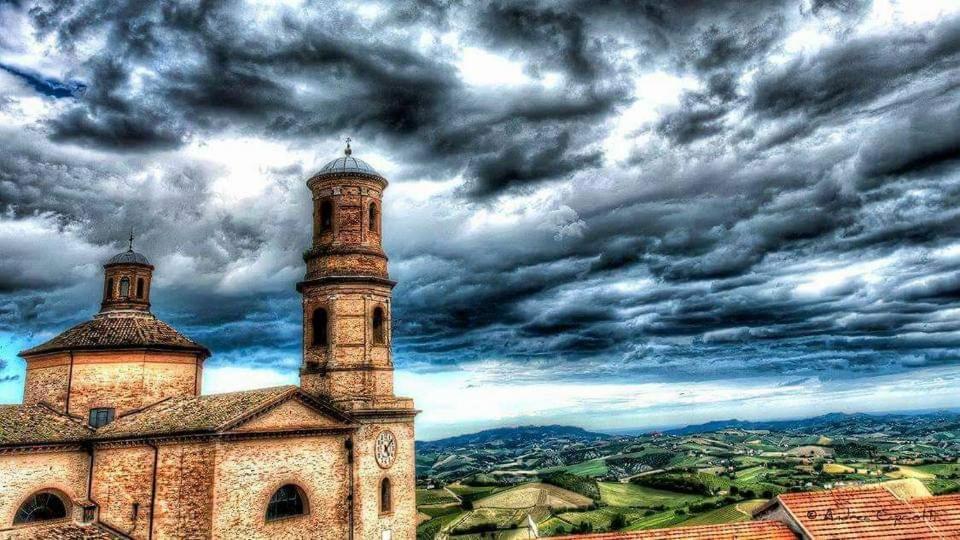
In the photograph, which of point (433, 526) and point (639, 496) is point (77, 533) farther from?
point (639, 496)

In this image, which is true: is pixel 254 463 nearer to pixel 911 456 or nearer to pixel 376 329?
pixel 376 329

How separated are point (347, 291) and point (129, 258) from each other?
45.2ft

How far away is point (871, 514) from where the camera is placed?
19.3 meters

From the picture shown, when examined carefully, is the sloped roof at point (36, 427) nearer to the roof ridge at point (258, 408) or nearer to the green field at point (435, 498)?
the roof ridge at point (258, 408)

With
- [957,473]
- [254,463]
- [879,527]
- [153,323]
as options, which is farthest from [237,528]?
[957,473]

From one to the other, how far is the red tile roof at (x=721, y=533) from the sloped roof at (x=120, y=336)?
23.3 m

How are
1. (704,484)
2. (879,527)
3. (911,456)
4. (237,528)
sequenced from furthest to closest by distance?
(911,456) → (704,484) → (237,528) → (879,527)

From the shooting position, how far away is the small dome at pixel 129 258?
36.6 metres

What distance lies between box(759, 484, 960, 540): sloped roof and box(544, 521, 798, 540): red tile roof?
24.4 inches

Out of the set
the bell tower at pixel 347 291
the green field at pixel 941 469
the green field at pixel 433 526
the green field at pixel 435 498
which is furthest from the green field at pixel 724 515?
the green field at pixel 941 469

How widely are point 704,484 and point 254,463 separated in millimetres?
94917

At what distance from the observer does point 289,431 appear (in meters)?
27.4

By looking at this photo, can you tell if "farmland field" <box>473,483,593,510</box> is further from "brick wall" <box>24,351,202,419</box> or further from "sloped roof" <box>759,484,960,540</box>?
"sloped roof" <box>759,484,960,540</box>

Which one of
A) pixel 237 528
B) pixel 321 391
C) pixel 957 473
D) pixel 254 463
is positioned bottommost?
pixel 957 473
